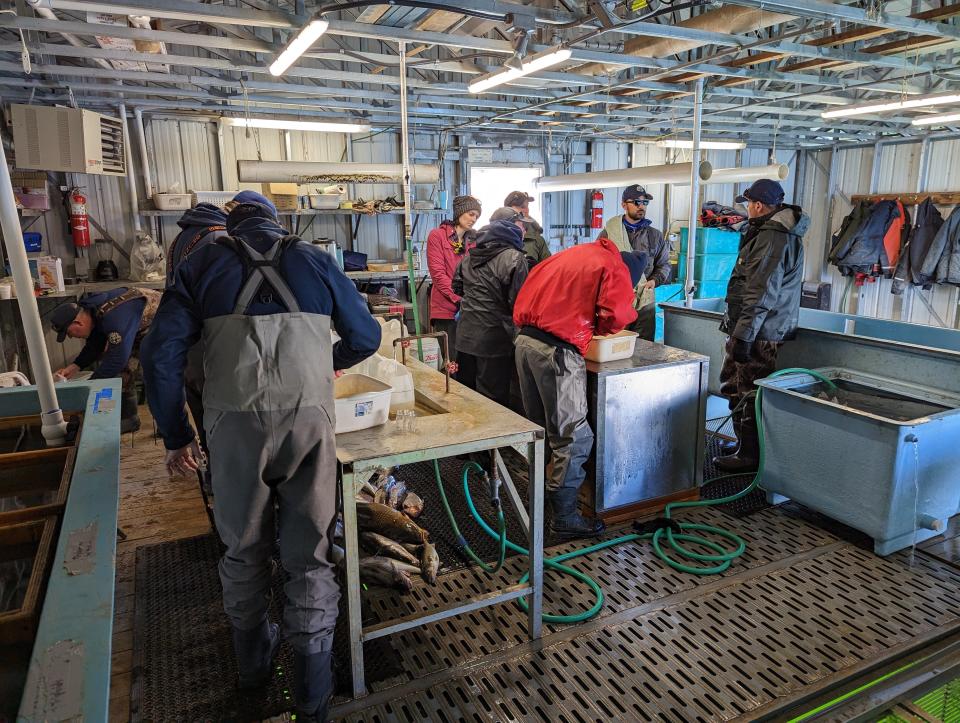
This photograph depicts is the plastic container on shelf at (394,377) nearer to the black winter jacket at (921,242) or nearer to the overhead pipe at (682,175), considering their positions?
the overhead pipe at (682,175)

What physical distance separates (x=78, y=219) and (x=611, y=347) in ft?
18.4

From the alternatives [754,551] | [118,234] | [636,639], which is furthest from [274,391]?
[118,234]

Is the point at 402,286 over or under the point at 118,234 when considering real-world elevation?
under

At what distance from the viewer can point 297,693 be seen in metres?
2.03

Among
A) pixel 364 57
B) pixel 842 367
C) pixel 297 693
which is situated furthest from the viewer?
pixel 364 57

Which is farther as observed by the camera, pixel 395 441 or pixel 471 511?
pixel 471 511

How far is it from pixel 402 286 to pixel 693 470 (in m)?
5.11

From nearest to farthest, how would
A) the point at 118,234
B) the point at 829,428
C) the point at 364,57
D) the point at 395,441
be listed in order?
the point at 395,441
the point at 829,428
the point at 364,57
the point at 118,234

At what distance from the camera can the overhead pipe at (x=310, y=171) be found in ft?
14.9

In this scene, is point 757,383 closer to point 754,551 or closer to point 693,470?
point 693,470

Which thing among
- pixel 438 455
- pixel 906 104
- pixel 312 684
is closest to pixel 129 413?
pixel 312 684

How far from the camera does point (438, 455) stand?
213 cm

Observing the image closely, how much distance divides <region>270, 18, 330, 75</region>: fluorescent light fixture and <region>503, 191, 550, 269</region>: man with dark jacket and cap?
1891 millimetres

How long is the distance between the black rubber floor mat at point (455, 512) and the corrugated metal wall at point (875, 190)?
8339mm
